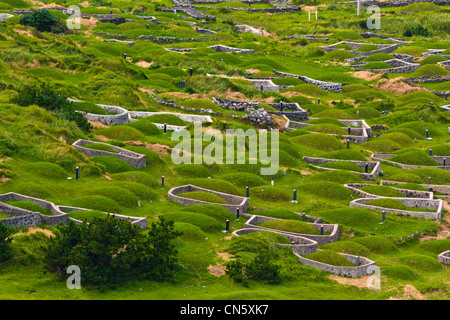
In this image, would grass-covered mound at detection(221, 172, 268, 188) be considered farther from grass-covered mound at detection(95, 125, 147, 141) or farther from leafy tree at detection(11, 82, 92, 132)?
leafy tree at detection(11, 82, 92, 132)

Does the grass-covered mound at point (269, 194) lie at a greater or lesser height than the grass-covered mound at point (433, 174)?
greater

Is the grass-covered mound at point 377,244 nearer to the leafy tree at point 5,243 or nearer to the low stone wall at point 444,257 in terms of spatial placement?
the low stone wall at point 444,257

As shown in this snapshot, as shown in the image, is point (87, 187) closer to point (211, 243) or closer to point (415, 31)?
point (211, 243)

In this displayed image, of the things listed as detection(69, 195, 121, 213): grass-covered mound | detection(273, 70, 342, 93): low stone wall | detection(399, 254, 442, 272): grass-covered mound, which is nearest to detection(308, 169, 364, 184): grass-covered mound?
detection(399, 254, 442, 272): grass-covered mound

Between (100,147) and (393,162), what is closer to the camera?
(100,147)

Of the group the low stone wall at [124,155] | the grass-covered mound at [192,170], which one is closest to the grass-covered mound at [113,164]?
the low stone wall at [124,155]

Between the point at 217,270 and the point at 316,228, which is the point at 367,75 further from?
the point at 217,270

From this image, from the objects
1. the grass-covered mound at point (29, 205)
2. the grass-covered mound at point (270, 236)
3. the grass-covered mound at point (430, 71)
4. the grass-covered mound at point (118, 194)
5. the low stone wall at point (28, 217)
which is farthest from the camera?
the grass-covered mound at point (430, 71)

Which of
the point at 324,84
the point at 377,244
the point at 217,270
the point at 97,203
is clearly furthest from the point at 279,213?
the point at 324,84
